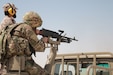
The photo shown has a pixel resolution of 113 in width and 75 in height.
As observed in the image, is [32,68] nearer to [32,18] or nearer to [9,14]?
[32,18]

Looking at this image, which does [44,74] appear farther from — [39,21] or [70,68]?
[70,68]

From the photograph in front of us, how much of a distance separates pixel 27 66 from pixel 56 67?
2.25 m

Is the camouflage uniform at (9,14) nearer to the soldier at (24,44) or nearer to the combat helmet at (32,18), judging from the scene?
the soldier at (24,44)

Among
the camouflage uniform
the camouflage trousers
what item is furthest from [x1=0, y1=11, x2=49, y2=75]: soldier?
the camouflage uniform

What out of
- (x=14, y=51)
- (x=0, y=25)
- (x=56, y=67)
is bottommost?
(x=56, y=67)

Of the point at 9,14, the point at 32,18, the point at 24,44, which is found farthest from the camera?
the point at 9,14

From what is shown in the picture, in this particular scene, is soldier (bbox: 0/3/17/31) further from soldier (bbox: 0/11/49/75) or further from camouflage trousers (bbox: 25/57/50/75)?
camouflage trousers (bbox: 25/57/50/75)

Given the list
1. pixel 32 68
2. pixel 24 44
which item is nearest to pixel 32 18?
pixel 24 44

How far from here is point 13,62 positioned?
4113 millimetres

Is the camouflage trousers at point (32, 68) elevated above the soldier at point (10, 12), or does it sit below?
below

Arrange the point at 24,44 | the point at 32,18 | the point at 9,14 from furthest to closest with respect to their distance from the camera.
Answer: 1. the point at 9,14
2. the point at 32,18
3. the point at 24,44

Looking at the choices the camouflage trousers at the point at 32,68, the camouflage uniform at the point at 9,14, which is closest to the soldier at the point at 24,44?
the camouflage trousers at the point at 32,68

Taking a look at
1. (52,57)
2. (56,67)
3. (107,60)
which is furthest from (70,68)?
(52,57)

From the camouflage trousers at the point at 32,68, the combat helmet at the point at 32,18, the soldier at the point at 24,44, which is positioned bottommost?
the camouflage trousers at the point at 32,68
